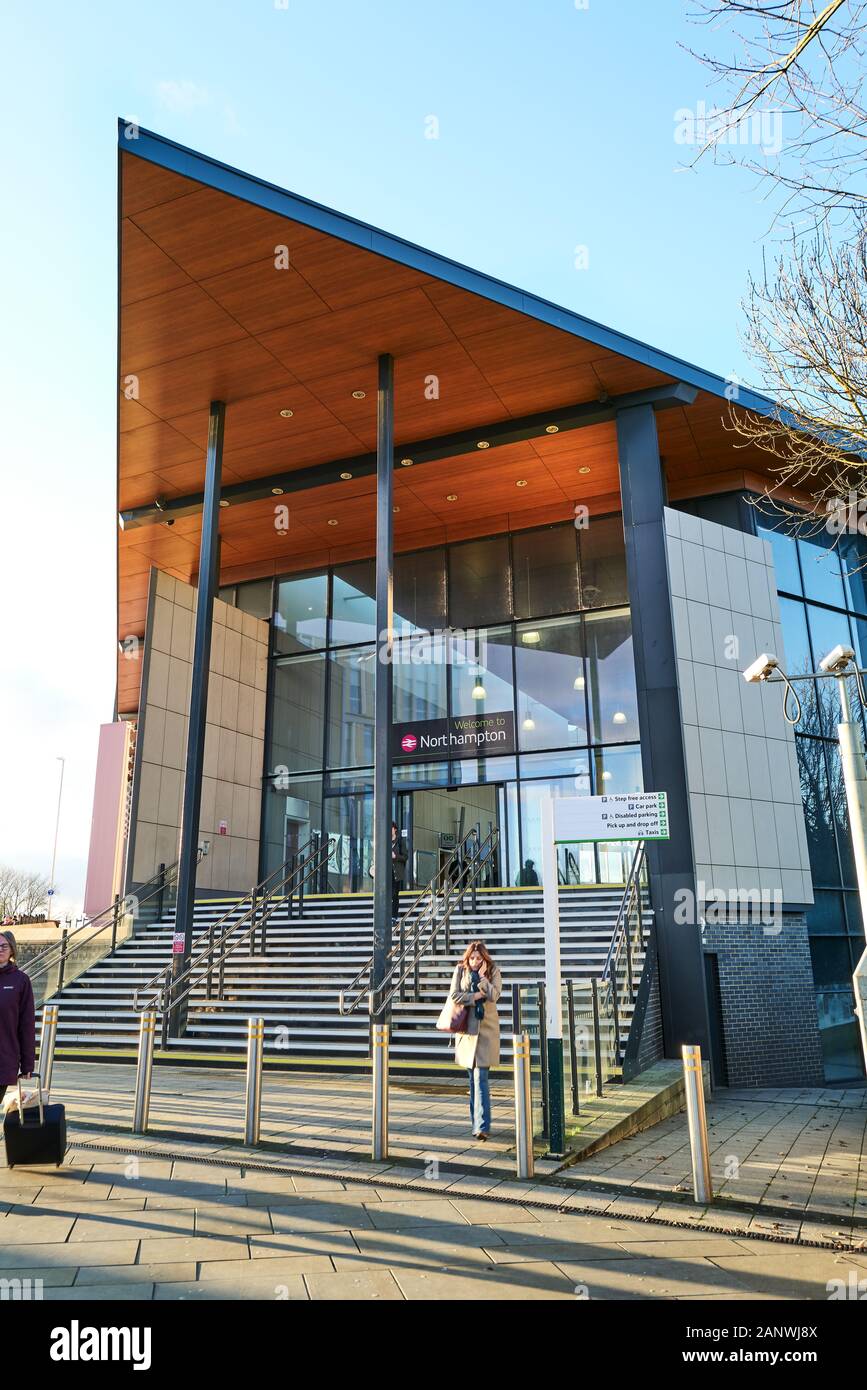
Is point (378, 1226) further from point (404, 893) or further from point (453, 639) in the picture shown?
point (453, 639)

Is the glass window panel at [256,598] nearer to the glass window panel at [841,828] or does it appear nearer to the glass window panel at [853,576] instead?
the glass window panel at [853,576]

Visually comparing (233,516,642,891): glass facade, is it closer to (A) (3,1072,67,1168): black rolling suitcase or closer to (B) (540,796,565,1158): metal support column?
(B) (540,796,565,1158): metal support column

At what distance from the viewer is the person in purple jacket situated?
6.42m

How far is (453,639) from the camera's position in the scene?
20.7m

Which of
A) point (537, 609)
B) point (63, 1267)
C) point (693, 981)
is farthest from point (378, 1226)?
point (537, 609)

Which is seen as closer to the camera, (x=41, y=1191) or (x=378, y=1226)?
(x=378, y=1226)

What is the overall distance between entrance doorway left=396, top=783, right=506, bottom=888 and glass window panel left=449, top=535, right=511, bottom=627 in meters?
3.69

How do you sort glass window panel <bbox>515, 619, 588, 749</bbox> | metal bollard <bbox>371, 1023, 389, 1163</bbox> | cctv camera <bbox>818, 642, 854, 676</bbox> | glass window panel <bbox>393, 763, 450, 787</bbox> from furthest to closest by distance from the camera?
glass window panel <bbox>393, 763, 450, 787</bbox> < glass window panel <bbox>515, 619, 588, 749</bbox> < cctv camera <bbox>818, 642, 854, 676</bbox> < metal bollard <bbox>371, 1023, 389, 1163</bbox>

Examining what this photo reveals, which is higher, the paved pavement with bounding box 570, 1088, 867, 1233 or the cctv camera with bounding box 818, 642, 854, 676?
the cctv camera with bounding box 818, 642, 854, 676

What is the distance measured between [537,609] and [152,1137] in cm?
1398

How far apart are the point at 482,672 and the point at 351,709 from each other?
3.29m

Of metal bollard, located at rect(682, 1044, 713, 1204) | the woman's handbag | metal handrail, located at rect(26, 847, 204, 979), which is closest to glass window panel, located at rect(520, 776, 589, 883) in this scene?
metal handrail, located at rect(26, 847, 204, 979)

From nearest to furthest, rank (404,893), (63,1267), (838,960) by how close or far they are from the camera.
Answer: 1. (63,1267)
2. (838,960)
3. (404,893)

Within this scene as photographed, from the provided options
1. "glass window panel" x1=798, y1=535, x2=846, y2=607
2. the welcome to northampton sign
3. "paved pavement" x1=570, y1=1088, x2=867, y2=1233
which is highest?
"glass window panel" x1=798, y1=535, x2=846, y2=607
